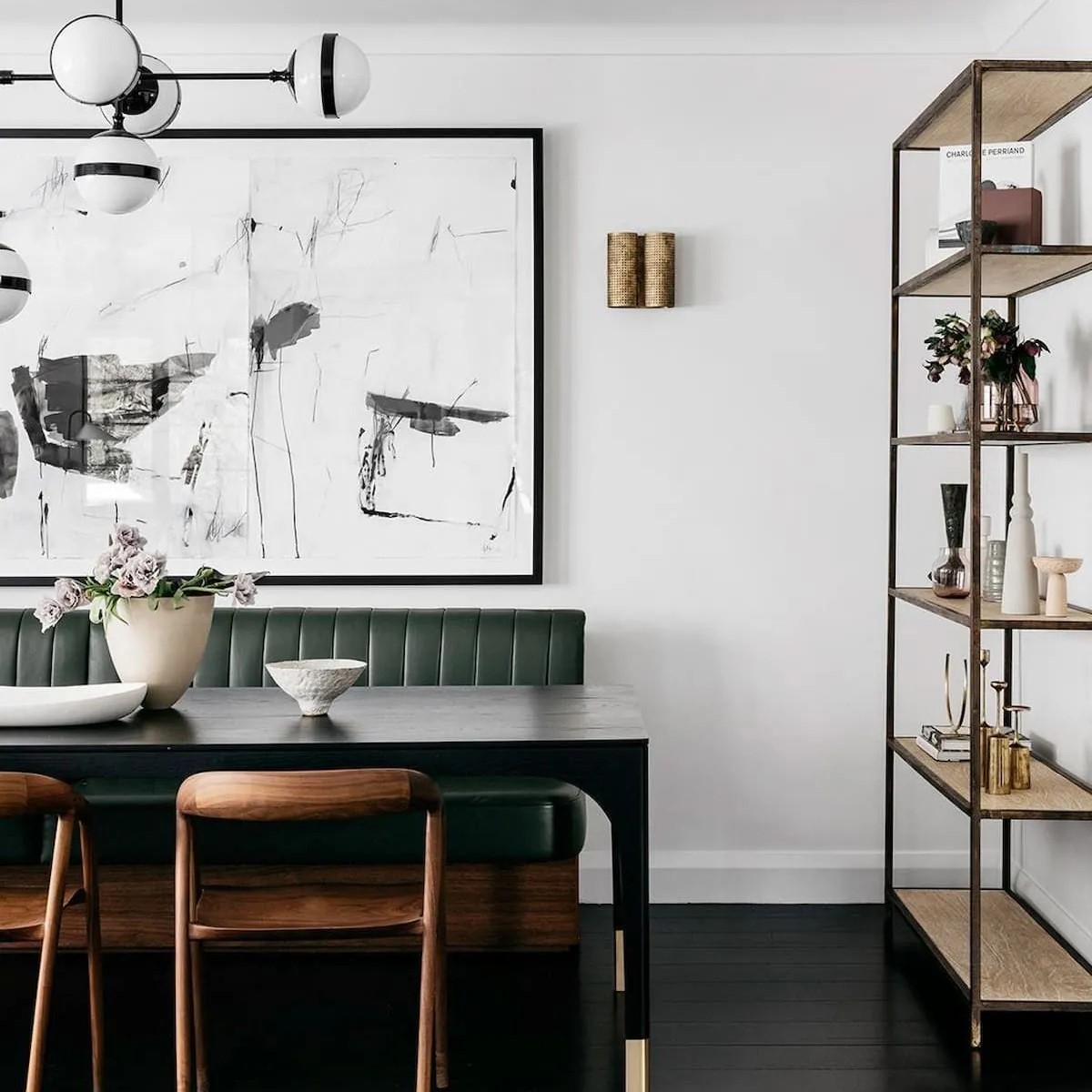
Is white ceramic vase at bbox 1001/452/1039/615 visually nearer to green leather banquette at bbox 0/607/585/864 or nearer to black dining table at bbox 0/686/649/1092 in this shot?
black dining table at bbox 0/686/649/1092

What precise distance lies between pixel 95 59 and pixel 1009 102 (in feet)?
7.34

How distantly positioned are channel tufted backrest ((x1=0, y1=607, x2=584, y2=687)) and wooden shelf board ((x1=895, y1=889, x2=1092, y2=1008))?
1227mm

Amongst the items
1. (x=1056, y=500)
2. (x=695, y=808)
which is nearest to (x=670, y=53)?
(x=1056, y=500)

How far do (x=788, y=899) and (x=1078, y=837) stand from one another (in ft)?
3.26

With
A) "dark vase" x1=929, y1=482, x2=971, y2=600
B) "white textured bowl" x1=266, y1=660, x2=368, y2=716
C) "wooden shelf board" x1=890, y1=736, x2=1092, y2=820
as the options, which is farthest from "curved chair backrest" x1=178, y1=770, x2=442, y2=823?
"dark vase" x1=929, y1=482, x2=971, y2=600

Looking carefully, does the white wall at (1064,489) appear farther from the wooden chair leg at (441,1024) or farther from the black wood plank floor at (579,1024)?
the wooden chair leg at (441,1024)

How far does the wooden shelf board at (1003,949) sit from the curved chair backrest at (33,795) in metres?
2.10

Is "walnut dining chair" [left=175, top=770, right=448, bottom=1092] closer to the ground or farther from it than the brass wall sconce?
closer to the ground

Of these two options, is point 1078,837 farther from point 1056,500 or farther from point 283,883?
point 283,883

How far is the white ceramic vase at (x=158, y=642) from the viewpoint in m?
2.67

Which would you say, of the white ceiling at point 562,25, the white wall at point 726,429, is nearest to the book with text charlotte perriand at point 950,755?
the white wall at point 726,429

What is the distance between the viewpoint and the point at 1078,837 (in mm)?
3264

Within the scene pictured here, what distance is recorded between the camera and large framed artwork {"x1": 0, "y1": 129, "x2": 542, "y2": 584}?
3.85 metres

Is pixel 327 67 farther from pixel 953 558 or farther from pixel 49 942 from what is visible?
pixel 953 558
